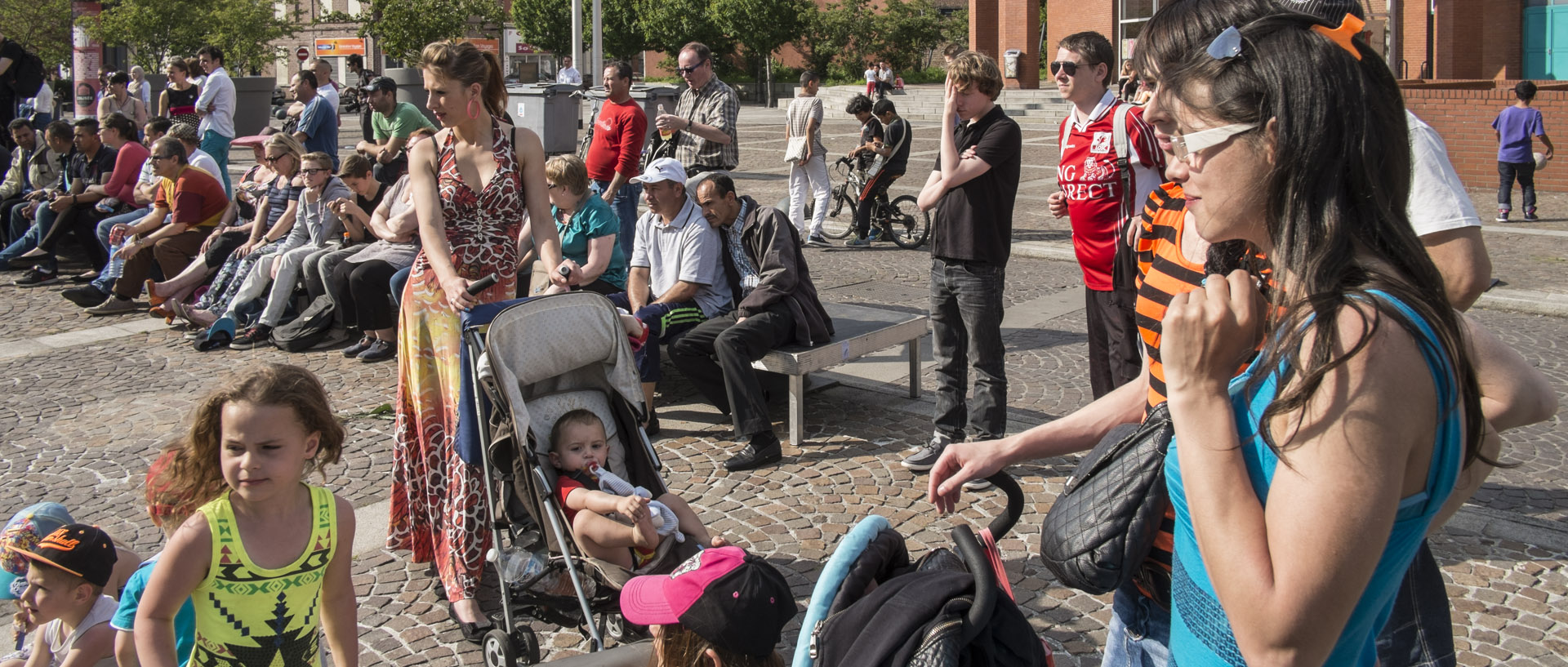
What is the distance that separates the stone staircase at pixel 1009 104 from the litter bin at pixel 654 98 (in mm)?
13185

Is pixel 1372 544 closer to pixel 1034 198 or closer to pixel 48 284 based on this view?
pixel 48 284

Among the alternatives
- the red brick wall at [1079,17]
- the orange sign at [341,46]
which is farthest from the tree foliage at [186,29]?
the orange sign at [341,46]

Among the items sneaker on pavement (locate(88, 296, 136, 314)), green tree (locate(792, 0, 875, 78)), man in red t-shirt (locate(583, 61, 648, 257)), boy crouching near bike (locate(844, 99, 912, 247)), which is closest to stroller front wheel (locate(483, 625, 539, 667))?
man in red t-shirt (locate(583, 61, 648, 257))

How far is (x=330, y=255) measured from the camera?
868 centimetres

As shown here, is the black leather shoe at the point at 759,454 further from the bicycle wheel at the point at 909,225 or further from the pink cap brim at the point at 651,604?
the bicycle wheel at the point at 909,225

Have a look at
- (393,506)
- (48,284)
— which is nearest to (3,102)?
(48,284)

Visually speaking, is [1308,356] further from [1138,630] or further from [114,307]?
[114,307]

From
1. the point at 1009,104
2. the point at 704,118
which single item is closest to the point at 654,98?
the point at 704,118

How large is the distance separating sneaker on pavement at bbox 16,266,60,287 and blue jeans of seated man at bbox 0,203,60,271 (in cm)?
8

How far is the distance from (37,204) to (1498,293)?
510 inches

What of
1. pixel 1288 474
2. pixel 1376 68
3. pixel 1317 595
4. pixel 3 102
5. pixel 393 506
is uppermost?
pixel 3 102

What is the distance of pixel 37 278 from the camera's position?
36.2ft

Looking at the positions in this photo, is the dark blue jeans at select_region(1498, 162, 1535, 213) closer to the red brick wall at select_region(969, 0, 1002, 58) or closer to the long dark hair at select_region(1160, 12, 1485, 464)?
the long dark hair at select_region(1160, 12, 1485, 464)

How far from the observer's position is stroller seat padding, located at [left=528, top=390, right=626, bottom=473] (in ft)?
14.3
